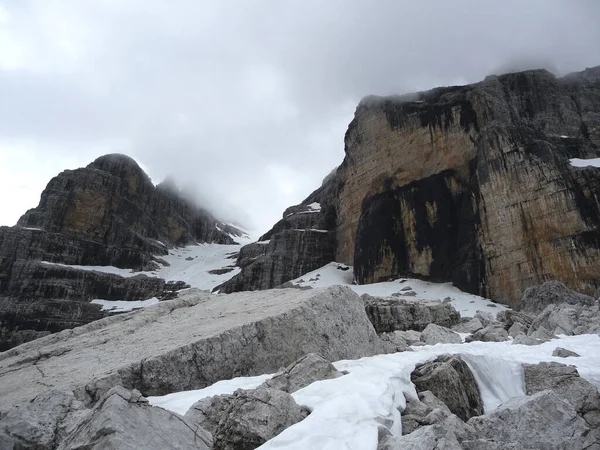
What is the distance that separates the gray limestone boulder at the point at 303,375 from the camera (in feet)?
17.4

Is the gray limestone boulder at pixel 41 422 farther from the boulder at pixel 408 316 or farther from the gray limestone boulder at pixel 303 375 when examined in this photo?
the boulder at pixel 408 316

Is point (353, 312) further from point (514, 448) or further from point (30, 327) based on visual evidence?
point (30, 327)

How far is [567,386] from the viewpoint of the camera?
582 cm

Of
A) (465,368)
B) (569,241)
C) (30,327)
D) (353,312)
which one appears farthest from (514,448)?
(30,327)

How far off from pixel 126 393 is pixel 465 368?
5.18m

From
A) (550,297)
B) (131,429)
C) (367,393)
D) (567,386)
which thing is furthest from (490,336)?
(550,297)

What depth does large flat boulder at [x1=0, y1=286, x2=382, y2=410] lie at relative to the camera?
614cm

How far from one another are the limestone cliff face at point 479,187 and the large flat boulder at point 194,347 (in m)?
A: 35.3

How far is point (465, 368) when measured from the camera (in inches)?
250

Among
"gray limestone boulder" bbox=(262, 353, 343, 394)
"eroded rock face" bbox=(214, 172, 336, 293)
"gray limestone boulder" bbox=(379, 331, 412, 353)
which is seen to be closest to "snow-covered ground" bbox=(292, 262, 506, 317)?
"eroded rock face" bbox=(214, 172, 336, 293)

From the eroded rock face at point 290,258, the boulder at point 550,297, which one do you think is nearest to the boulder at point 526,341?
the boulder at point 550,297

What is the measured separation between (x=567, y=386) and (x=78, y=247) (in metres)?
99.7

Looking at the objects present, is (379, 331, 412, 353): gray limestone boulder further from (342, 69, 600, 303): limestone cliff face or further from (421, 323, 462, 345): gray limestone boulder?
(342, 69, 600, 303): limestone cliff face

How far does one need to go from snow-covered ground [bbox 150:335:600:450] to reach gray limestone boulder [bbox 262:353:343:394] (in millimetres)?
229
